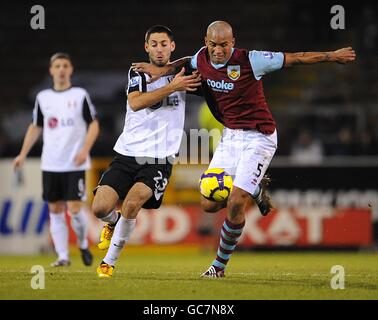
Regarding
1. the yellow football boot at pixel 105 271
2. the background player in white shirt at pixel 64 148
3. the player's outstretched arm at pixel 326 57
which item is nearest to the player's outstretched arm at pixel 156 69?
the player's outstretched arm at pixel 326 57

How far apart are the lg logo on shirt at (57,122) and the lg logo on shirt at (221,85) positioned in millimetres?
3405

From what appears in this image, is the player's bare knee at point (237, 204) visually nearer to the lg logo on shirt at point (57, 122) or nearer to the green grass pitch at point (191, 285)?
the green grass pitch at point (191, 285)

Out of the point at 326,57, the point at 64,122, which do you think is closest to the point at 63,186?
the point at 64,122

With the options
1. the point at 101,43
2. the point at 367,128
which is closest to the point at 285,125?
the point at 367,128

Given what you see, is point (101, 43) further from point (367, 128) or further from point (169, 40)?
point (169, 40)

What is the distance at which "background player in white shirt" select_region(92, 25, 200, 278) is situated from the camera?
823 cm

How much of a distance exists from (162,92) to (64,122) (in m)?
3.51

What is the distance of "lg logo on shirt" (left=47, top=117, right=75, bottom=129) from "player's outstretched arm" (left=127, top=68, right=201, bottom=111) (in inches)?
126

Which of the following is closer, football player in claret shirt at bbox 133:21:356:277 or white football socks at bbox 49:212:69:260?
football player in claret shirt at bbox 133:21:356:277

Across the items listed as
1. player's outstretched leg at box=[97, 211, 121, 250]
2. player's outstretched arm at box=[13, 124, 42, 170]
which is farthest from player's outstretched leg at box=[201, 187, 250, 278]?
player's outstretched arm at box=[13, 124, 42, 170]

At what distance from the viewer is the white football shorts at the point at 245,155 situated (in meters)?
8.13

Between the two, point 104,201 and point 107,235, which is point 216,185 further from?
point 107,235

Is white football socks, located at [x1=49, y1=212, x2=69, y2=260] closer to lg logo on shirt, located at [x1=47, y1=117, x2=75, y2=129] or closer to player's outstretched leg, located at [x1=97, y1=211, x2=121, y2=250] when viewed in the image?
lg logo on shirt, located at [x1=47, y1=117, x2=75, y2=129]

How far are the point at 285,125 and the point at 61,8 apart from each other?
6.80m
